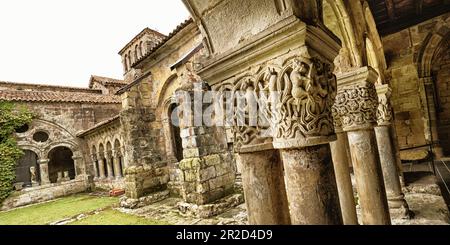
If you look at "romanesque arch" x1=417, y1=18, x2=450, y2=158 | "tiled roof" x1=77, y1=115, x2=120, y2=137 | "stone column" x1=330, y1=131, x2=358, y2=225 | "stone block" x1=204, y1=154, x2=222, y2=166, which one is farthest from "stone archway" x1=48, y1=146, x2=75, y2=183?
"romanesque arch" x1=417, y1=18, x2=450, y2=158

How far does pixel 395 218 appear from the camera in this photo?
3.78 meters

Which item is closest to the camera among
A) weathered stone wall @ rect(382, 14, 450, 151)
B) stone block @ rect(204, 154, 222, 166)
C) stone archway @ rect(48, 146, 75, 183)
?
stone block @ rect(204, 154, 222, 166)

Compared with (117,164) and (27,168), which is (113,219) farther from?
(27,168)

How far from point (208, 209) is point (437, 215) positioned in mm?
4115

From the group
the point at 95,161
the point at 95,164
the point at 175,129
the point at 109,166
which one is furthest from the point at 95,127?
the point at 175,129

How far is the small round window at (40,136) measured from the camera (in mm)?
12867

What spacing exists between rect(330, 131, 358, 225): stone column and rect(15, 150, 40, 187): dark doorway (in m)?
15.1

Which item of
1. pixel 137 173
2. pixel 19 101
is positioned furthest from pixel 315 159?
pixel 19 101

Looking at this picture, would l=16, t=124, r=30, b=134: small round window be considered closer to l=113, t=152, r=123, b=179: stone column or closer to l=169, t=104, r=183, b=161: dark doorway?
l=113, t=152, r=123, b=179: stone column

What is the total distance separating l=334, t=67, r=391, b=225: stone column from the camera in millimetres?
2932

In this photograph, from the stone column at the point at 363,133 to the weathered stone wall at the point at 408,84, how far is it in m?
4.94

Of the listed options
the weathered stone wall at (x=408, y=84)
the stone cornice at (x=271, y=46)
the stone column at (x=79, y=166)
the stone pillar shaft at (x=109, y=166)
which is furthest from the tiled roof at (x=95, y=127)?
the weathered stone wall at (x=408, y=84)

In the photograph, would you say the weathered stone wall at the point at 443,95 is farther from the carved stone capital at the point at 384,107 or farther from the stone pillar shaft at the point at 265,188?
the stone pillar shaft at the point at 265,188

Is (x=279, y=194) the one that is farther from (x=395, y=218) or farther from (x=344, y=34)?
(x=395, y=218)
